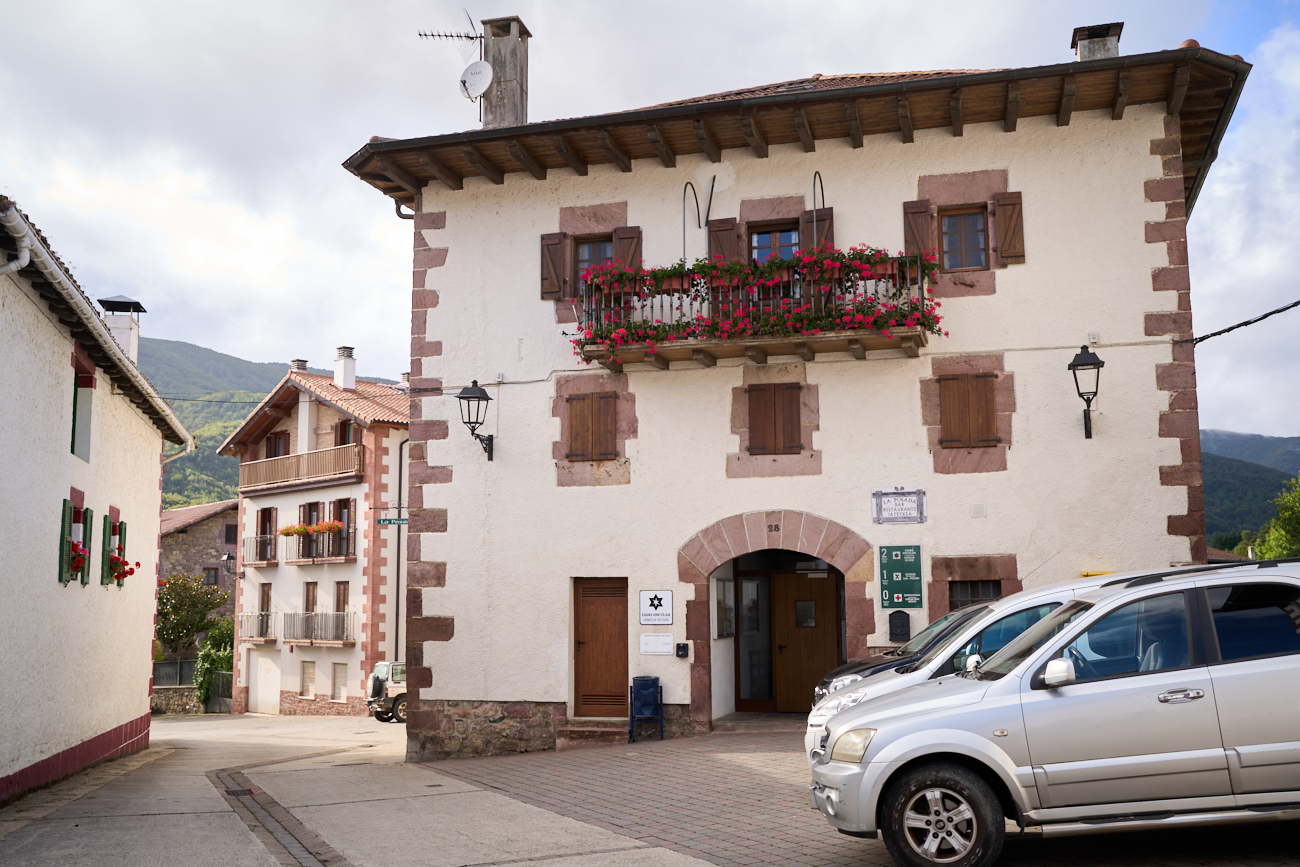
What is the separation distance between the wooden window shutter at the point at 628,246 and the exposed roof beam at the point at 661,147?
94cm

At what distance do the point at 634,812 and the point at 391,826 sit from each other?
1.96 m

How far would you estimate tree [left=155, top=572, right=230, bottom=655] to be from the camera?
43.8m

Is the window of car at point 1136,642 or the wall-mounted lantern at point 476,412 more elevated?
the wall-mounted lantern at point 476,412

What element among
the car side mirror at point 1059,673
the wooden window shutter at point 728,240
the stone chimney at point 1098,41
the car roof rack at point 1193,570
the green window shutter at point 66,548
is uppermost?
the stone chimney at point 1098,41

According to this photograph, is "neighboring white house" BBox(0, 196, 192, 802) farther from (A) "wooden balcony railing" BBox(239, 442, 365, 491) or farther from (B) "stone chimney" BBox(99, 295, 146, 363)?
(A) "wooden balcony railing" BBox(239, 442, 365, 491)

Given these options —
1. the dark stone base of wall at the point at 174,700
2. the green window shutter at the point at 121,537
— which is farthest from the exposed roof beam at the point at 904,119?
the dark stone base of wall at the point at 174,700

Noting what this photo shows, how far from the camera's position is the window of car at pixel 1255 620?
6277mm

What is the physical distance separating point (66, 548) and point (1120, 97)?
13.4 meters

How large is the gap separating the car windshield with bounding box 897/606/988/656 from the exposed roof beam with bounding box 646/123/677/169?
7.14 m

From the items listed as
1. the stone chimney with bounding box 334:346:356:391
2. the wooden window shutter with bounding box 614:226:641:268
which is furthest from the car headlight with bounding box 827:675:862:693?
the stone chimney with bounding box 334:346:356:391

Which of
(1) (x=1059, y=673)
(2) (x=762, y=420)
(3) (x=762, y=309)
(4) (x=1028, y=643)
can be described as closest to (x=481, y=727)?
(2) (x=762, y=420)

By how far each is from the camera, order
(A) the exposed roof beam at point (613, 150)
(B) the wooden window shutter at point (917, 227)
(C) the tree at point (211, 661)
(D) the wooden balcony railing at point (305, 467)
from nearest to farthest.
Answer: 1. (B) the wooden window shutter at point (917, 227)
2. (A) the exposed roof beam at point (613, 150)
3. (D) the wooden balcony railing at point (305, 467)
4. (C) the tree at point (211, 661)

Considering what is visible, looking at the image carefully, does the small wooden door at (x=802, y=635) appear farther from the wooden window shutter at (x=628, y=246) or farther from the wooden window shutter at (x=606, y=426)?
the wooden window shutter at (x=628, y=246)

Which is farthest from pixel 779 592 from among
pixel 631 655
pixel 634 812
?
pixel 634 812
